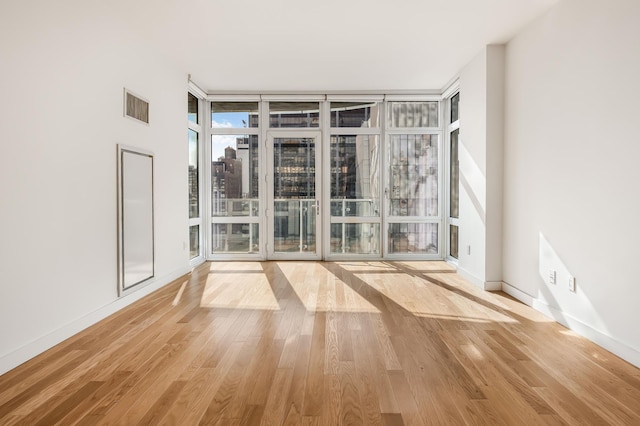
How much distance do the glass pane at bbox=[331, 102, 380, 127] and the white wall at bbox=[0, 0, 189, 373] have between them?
10.1 feet

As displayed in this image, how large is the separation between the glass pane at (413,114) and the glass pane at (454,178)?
53 cm

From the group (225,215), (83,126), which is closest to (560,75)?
(83,126)

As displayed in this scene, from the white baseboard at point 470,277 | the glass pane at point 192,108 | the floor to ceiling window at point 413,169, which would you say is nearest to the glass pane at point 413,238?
the floor to ceiling window at point 413,169

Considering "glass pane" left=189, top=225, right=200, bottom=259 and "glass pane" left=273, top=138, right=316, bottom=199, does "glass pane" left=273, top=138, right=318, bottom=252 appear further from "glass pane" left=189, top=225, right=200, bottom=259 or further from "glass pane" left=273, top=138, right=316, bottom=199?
"glass pane" left=189, top=225, right=200, bottom=259

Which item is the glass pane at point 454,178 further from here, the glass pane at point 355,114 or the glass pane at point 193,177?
the glass pane at point 193,177

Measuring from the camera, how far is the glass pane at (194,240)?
5953mm

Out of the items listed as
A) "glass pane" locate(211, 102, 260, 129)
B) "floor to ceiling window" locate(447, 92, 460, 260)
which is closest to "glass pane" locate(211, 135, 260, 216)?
"glass pane" locate(211, 102, 260, 129)

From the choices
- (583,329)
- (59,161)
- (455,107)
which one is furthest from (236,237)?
(583,329)

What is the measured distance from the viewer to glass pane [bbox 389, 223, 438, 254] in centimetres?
643

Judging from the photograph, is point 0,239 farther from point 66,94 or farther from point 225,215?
point 225,215

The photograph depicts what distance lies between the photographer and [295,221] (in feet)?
21.0

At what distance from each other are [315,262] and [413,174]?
7.29 ft

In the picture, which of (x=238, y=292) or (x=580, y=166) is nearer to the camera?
(x=580, y=166)

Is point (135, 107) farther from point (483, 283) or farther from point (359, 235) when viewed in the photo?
point (483, 283)
